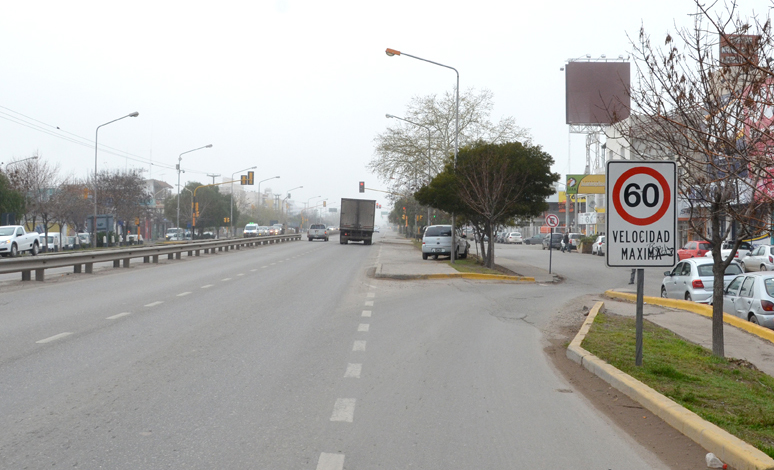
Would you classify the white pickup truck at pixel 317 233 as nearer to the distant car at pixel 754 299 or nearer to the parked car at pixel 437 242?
the parked car at pixel 437 242

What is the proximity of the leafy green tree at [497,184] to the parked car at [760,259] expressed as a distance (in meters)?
9.12

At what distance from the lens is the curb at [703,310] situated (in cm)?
1294

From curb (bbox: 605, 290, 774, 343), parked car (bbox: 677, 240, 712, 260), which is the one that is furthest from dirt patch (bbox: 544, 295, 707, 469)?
parked car (bbox: 677, 240, 712, 260)

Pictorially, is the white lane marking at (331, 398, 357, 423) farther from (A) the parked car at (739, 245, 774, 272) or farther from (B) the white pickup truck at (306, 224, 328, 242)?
(B) the white pickup truck at (306, 224, 328, 242)

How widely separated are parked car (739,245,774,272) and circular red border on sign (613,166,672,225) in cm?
2458

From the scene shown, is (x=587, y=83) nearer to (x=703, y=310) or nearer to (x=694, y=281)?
(x=694, y=281)

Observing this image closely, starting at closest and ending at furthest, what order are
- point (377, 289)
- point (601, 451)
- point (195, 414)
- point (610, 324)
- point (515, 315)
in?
point (601, 451) → point (195, 414) → point (610, 324) → point (515, 315) → point (377, 289)

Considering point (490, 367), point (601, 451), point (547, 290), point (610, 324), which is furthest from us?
point (547, 290)

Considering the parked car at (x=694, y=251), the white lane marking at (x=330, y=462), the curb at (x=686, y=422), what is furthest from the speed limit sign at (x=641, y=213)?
the parked car at (x=694, y=251)

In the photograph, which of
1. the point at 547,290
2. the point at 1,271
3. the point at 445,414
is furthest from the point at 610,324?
the point at 1,271

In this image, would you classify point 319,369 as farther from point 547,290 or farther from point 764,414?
point 547,290

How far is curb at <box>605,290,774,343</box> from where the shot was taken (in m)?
12.9

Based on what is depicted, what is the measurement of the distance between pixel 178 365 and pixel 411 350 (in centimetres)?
333

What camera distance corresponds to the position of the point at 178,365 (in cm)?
832
